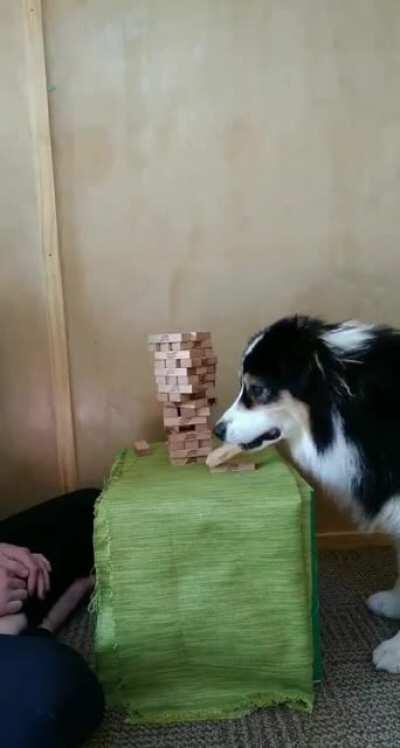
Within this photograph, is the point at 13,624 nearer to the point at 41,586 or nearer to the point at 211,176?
the point at 41,586

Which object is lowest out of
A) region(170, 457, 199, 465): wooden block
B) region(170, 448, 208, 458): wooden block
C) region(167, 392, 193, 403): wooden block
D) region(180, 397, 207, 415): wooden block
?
region(170, 457, 199, 465): wooden block

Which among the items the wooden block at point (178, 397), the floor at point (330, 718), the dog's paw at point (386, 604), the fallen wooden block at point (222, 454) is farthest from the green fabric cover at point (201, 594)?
the dog's paw at point (386, 604)

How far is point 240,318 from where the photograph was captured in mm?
1705

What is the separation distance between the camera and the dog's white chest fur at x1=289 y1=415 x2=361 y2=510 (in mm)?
1178

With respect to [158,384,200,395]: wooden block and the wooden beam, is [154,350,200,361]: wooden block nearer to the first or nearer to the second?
[158,384,200,395]: wooden block

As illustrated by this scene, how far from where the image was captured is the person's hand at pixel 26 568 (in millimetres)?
1203

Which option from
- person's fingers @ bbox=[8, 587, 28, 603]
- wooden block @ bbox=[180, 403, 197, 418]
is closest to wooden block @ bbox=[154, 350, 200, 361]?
wooden block @ bbox=[180, 403, 197, 418]

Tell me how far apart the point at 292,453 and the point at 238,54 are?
3.44 feet

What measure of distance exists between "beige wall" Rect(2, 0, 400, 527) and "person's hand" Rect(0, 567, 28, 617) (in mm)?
544

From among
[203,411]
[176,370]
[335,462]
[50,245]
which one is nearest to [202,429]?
[203,411]

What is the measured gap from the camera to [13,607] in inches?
44.8

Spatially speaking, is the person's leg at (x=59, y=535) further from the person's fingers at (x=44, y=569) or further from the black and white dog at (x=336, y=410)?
the black and white dog at (x=336, y=410)

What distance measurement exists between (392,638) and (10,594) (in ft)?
2.55

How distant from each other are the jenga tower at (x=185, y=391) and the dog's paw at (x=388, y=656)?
518 millimetres
